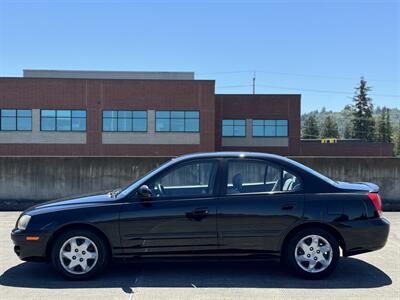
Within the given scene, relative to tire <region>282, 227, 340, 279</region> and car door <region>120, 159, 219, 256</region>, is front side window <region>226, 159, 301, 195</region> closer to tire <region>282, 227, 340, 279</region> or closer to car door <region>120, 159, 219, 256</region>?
car door <region>120, 159, 219, 256</region>

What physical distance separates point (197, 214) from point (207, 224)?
18 centimetres

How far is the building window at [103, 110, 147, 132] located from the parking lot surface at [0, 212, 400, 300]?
3897 cm

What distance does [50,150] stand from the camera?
147ft

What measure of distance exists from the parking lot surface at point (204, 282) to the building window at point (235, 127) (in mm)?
47787

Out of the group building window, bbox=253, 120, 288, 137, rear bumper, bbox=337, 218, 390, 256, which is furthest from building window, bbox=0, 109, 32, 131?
rear bumper, bbox=337, 218, 390, 256

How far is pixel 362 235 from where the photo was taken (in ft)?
18.6

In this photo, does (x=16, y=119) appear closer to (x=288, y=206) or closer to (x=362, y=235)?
(x=288, y=206)

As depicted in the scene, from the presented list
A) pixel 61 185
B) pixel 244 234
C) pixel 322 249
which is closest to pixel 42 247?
pixel 244 234

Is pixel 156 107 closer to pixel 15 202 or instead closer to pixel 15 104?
pixel 15 104

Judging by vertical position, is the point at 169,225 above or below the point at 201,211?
below

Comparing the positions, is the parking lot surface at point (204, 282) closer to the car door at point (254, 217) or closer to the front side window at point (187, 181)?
the car door at point (254, 217)

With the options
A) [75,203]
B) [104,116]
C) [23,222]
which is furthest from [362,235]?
[104,116]

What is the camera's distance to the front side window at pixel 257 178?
5770 mm

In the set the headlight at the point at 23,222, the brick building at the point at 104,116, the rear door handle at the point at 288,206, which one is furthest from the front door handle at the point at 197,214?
the brick building at the point at 104,116
